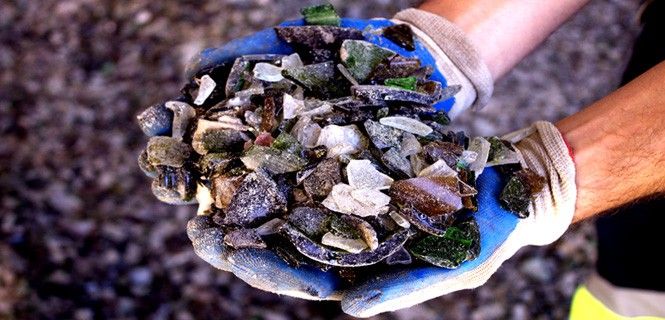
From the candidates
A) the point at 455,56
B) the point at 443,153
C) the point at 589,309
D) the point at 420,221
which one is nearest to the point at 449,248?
the point at 420,221

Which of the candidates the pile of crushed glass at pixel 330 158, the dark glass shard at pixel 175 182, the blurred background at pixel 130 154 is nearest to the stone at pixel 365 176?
the pile of crushed glass at pixel 330 158

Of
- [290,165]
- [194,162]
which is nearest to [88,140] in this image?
[194,162]

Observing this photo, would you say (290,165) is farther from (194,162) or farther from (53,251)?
(53,251)

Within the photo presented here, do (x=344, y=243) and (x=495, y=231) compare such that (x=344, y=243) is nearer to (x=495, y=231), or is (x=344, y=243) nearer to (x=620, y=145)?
(x=495, y=231)

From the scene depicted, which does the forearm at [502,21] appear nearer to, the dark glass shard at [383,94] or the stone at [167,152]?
the dark glass shard at [383,94]

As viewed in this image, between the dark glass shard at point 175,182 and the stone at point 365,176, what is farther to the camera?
the dark glass shard at point 175,182

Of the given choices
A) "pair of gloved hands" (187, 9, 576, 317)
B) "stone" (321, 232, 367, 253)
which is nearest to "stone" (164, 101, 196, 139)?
"pair of gloved hands" (187, 9, 576, 317)
